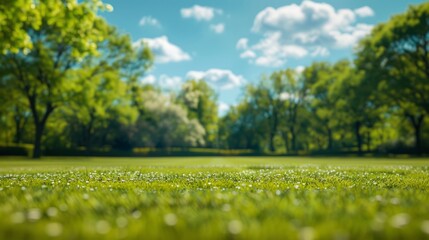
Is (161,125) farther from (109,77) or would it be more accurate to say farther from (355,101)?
(355,101)

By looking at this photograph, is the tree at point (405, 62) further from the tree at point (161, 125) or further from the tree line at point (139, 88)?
the tree at point (161, 125)

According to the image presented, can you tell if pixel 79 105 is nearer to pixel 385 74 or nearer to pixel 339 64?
pixel 385 74

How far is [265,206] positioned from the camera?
4266 millimetres

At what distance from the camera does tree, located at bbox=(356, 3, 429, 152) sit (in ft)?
177

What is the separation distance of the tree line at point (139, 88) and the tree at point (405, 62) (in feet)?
0.50

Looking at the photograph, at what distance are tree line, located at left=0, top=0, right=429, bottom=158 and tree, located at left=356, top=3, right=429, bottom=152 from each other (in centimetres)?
15

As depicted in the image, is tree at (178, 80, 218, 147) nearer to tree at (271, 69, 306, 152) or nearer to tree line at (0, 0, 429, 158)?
tree line at (0, 0, 429, 158)

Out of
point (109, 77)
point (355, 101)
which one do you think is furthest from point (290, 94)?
point (109, 77)

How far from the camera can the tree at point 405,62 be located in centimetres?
5384

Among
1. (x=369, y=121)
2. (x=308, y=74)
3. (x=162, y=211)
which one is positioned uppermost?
(x=308, y=74)

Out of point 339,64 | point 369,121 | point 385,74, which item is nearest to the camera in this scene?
point 385,74

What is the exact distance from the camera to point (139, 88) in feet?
250

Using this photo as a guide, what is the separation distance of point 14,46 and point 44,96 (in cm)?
3142

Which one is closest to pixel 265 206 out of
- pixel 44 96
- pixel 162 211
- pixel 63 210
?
pixel 162 211
